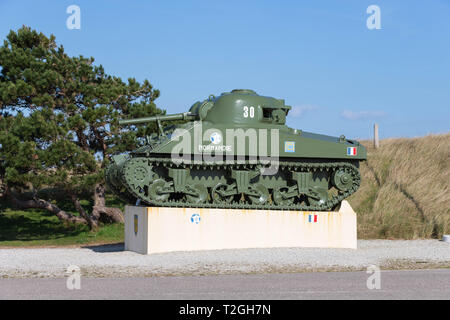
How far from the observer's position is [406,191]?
24.2 m

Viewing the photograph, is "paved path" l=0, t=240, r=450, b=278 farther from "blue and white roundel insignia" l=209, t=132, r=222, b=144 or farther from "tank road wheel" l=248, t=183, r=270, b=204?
"blue and white roundel insignia" l=209, t=132, r=222, b=144

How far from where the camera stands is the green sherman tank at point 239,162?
53.6 ft

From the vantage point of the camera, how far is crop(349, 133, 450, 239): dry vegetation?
21250 mm

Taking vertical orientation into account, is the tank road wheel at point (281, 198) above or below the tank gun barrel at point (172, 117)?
below

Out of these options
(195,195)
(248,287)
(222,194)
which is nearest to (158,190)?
(195,195)

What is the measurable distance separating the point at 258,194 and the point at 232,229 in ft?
5.18

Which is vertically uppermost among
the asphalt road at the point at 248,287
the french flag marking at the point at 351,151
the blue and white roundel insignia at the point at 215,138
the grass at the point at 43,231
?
the blue and white roundel insignia at the point at 215,138

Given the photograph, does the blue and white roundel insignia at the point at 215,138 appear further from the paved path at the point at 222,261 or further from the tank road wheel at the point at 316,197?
the tank road wheel at the point at 316,197

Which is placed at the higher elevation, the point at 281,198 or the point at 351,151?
the point at 351,151

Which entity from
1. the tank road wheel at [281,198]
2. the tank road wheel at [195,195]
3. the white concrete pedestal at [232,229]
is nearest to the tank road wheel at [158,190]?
the white concrete pedestal at [232,229]

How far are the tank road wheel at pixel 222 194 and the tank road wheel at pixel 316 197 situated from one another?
8.38 ft

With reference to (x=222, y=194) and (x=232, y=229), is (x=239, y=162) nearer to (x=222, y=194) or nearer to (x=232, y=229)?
(x=222, y=194)

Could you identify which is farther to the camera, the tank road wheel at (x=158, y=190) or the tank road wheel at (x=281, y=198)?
the tank road wheel at (x=281, y=198)

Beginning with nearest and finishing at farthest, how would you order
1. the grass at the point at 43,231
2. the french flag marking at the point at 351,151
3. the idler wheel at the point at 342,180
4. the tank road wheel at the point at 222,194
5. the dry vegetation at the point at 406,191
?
1. the tank road wheel at the point at 222,194
2. the french flag marking at the point at 351,151
3. the idler wheel at the point at 342,180
4. the dry vegetation at the point at 406,191
5. the grass at the point at 43,231
